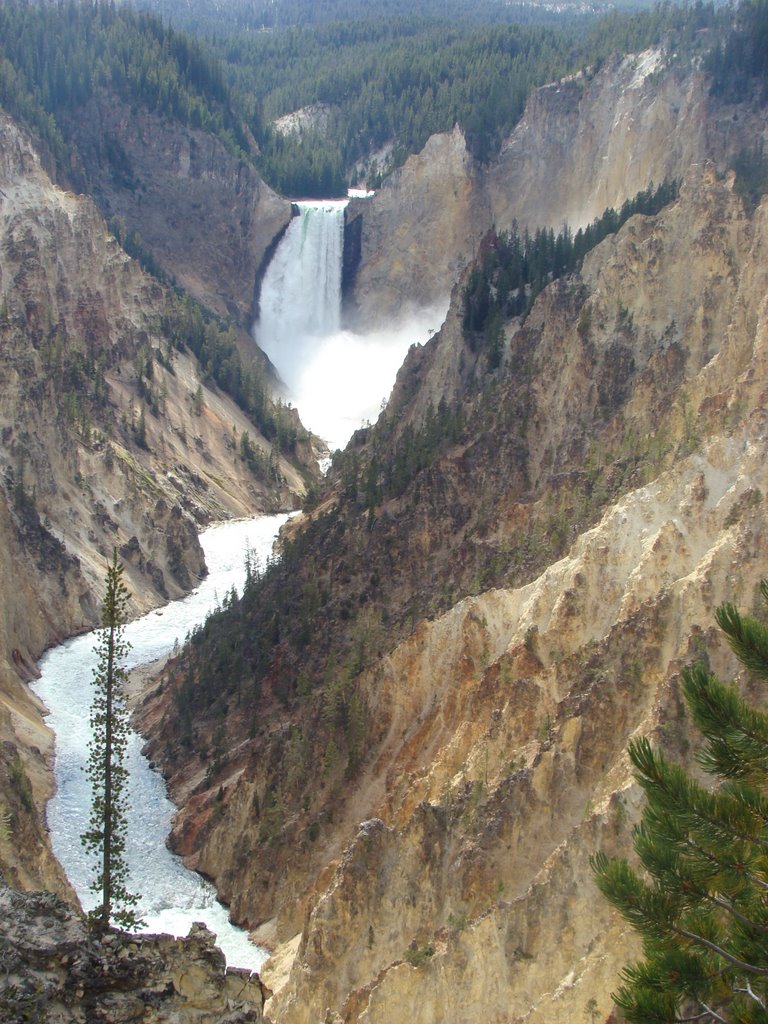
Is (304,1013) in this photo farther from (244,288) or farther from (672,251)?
(244,288)

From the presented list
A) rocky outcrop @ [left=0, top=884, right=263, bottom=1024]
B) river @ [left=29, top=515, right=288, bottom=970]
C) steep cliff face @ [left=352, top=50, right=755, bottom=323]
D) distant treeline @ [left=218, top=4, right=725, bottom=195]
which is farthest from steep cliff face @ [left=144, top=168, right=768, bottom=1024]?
distant treeline @ [left=218, top=4, right=725, bottom=195]

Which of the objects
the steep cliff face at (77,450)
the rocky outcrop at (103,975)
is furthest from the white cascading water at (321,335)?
the rocky outcrop at (103,975)

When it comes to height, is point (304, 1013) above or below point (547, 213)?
below

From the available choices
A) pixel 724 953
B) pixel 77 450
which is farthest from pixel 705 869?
pixel 77 450

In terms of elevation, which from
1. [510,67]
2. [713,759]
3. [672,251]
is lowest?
[713,759]

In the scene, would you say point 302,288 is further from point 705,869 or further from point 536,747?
point 705,869

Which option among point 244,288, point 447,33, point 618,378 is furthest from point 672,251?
point 447,33
